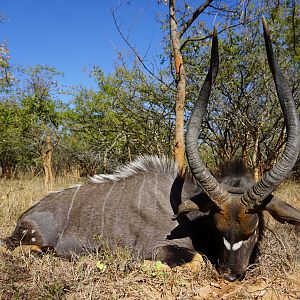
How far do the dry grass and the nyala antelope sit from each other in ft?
0.47

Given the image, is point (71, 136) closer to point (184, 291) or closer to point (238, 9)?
point (238, 9)

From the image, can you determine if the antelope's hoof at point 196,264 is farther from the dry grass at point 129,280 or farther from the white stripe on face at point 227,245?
the white stripe on face at point 227,245

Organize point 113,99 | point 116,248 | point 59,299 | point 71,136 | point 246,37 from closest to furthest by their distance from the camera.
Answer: point 59,299
point 116,248
point 246,37
point 113,99
point 71,136

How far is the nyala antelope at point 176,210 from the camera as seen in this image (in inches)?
100

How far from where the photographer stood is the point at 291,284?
8.06 ft

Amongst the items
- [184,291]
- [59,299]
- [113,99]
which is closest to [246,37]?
[113,99]

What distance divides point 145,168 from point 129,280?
4.48ft

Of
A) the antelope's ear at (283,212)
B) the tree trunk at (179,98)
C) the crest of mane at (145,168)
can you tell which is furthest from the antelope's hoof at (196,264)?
the tree trunk at (179,98)

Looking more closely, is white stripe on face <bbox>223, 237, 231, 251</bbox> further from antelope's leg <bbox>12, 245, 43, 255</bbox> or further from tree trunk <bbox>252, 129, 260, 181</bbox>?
tree trunk <bbox>252, 129, 260, 181</bbox>

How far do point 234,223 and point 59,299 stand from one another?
1.18 m

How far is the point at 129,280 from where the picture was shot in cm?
238

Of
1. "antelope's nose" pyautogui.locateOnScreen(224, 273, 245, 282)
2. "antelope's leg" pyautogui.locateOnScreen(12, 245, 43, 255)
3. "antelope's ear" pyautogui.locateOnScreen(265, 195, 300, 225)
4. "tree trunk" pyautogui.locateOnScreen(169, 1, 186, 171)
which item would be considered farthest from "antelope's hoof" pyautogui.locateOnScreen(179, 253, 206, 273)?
"tree trunk" pyautogui.locateOnScreen(169, 1, 186, 171)

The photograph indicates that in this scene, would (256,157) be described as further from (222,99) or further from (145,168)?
(145,168)

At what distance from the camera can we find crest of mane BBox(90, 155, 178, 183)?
352 cm
